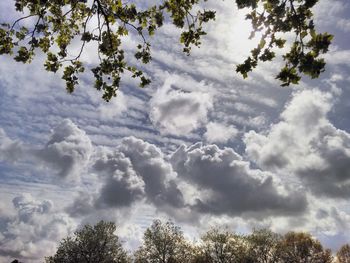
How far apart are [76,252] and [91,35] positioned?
73.4 meters

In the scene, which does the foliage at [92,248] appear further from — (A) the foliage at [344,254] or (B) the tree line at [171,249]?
(A) the foliage at [344,254]

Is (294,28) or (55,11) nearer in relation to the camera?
(294,28)

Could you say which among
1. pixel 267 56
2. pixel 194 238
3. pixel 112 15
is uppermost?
pixel 194 238

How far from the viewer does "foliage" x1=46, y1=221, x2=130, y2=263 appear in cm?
7744

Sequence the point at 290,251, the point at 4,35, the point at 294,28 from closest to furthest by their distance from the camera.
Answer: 1. the point at 294,28
2. the point at 4,35
3. the point at 290,251

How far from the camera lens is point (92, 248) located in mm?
78125

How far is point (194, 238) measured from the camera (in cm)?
8681

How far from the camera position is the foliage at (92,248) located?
77438mm

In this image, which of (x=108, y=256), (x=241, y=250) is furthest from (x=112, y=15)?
(x=241, y=250)

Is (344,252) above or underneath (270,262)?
above

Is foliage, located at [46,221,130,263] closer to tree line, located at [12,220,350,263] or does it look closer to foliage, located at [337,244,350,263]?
tree line, located at [12,220,350,263]

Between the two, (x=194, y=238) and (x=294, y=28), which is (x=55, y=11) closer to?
(x=294, y=28)

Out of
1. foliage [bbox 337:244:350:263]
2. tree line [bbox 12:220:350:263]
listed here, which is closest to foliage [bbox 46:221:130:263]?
tree line [bbox 12:220:350:263]

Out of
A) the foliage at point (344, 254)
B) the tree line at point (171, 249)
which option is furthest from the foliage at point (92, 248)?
the foliage at point (344, 254)
